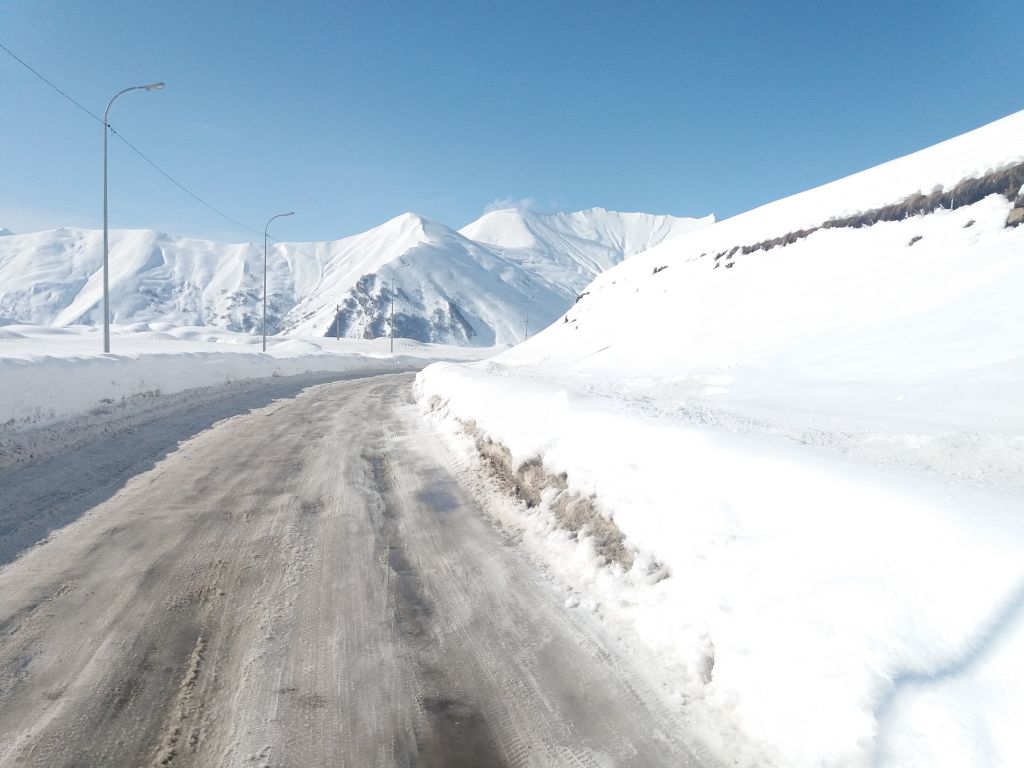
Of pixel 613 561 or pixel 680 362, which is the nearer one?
pixel 613 561

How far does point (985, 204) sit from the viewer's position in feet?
54.4

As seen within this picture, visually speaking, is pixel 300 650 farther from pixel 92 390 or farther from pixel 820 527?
pixel 92 390

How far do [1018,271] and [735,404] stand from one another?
896 centimetres

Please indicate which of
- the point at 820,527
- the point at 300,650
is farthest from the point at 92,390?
the point at 820,527

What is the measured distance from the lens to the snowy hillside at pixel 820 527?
2.37 meters

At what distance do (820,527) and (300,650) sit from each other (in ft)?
10.7

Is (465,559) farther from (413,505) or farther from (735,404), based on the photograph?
(735,404)

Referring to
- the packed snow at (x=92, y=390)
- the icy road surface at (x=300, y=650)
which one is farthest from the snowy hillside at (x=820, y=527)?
the packed snow at (x=92, y=390)

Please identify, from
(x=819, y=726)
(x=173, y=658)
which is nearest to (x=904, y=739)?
(x=819, y=726)

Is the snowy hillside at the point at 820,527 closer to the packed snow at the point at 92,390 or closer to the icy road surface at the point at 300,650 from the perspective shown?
the icy road surface at the point at 300,650

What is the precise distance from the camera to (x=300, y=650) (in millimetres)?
3371

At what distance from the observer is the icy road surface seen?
8.71ft

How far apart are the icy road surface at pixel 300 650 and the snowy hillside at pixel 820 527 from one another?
48 cm

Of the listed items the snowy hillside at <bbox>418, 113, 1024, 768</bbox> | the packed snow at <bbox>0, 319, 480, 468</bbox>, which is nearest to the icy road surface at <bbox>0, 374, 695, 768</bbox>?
the snowy hillside at <bbox>418, 113, 1024, 768</bbox>
